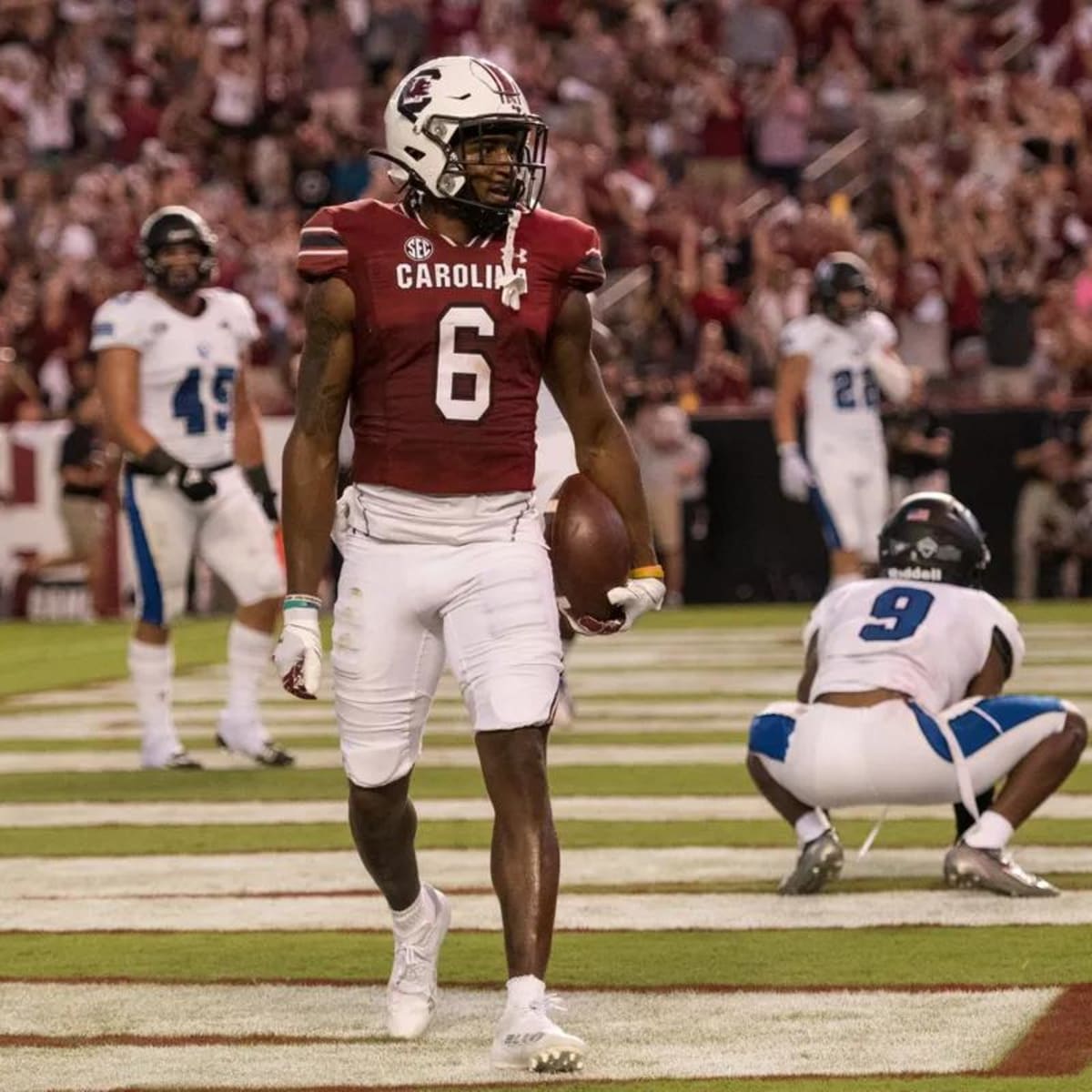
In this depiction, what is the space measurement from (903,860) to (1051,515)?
11.0 metres

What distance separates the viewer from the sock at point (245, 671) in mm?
10031

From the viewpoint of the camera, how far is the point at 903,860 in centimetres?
740

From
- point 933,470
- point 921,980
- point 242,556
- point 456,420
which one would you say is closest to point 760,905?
point 921,980

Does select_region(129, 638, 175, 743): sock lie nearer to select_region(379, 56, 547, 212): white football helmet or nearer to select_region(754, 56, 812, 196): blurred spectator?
select_region(379, 56, 547, 212): white football helmet

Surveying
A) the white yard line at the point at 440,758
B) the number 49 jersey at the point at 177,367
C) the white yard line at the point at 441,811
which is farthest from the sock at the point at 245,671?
the white yard line at the point at 441,811

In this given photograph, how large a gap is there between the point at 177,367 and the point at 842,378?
4.97m

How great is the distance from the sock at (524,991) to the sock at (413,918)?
1.58 feet

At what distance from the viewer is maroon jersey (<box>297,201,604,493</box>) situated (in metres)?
5.13

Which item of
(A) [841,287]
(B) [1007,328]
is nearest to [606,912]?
(A) [841,287]

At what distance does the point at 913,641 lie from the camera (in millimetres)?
6789

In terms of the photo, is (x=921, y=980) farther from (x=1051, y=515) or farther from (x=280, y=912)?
(x=1051, y=515)

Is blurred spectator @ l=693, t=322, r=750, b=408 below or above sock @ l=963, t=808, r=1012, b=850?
above

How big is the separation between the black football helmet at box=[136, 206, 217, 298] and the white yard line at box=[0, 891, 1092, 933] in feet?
10.9

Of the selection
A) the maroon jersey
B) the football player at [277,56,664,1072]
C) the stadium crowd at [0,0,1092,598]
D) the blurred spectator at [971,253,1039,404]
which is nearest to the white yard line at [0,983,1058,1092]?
the football player at [277,56,664,1072]
